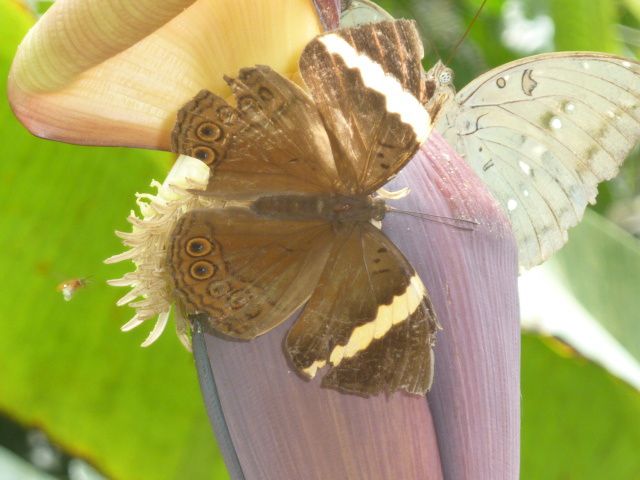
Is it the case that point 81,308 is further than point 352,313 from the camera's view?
Yes

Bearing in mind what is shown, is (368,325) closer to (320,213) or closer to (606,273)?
(320,213)

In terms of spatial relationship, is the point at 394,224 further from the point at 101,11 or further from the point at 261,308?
the point at 101,11

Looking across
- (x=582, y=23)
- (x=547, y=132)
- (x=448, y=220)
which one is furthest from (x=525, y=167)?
(x=582, y=23)

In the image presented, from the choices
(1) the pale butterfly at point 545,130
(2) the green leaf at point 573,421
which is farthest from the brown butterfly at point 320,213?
(2) the green leaf at point 573,421

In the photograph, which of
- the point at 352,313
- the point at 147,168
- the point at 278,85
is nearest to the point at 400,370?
the point at 352,313

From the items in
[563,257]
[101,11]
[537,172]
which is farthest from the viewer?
[563,257]

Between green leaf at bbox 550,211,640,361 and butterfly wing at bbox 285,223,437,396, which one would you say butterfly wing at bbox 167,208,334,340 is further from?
green leaf at bbox 550,211,640,361

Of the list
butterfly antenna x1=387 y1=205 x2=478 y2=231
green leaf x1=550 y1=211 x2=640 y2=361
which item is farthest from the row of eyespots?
green leaf x1=550 y1=211 x2=640 y2=361
